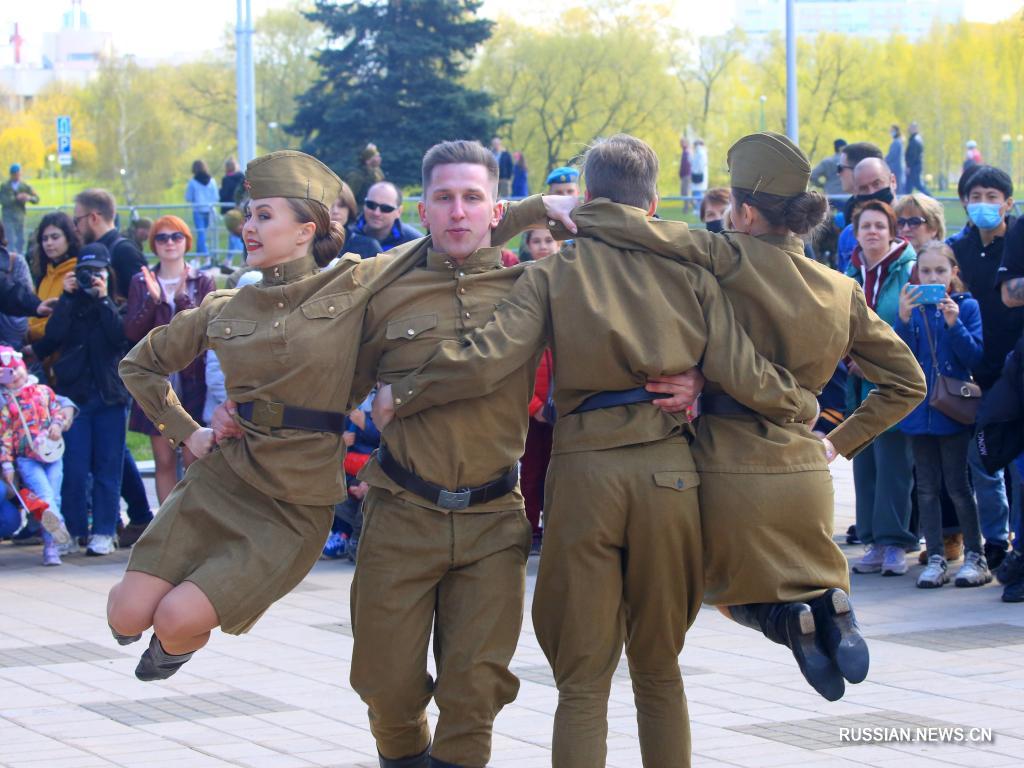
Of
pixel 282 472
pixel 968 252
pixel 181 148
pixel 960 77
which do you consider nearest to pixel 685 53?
pixel 960 77

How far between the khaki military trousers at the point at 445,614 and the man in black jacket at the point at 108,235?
265 inches

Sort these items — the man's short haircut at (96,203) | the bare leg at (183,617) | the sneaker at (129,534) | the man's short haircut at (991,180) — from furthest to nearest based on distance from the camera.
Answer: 1. the man's short haircut at (96,203)
2. the sneaker at (129,534)
3. the man's short haircut at (991,180)
4. the bare leg at (183,617)

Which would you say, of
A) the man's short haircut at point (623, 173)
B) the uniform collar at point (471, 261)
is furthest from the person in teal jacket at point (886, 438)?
the uniform collar at point (471, 261)

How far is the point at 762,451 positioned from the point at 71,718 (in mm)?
3337

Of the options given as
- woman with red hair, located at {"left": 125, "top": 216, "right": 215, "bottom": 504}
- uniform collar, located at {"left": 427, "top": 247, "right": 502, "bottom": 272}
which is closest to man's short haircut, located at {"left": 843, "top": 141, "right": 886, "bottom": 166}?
woman with red hair, located at {"left": 125, "top": 216, "right": 215, "bottom": 504}

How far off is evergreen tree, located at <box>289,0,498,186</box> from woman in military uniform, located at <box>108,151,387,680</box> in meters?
40.5

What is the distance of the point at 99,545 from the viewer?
10656mm

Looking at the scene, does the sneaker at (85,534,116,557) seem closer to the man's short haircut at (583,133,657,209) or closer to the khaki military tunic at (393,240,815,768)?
the khaki military tunic at (393,240,815,768)

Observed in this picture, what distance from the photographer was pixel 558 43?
214 ft


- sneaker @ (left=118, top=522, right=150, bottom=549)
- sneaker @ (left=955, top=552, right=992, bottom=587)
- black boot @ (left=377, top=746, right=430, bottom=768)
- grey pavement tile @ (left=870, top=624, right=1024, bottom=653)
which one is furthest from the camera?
sneaker @ (left=118, top=522, right=150, bottom=549)

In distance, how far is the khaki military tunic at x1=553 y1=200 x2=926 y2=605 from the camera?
4.66 meters

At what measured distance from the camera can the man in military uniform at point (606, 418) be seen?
4582 millimetres

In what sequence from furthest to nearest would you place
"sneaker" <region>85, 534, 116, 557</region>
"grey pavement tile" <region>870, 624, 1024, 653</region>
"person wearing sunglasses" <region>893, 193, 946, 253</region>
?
1. "sneaker" <region>85, 534, 116, 557</region>
2. "person wearing sunglasses" <region>893, 193, 946, 253</region>
3. "grey pavement tile" <region>870, 624, 1024, 653</region>

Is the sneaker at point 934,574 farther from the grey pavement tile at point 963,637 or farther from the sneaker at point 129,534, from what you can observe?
the sneaker at point 129,534
